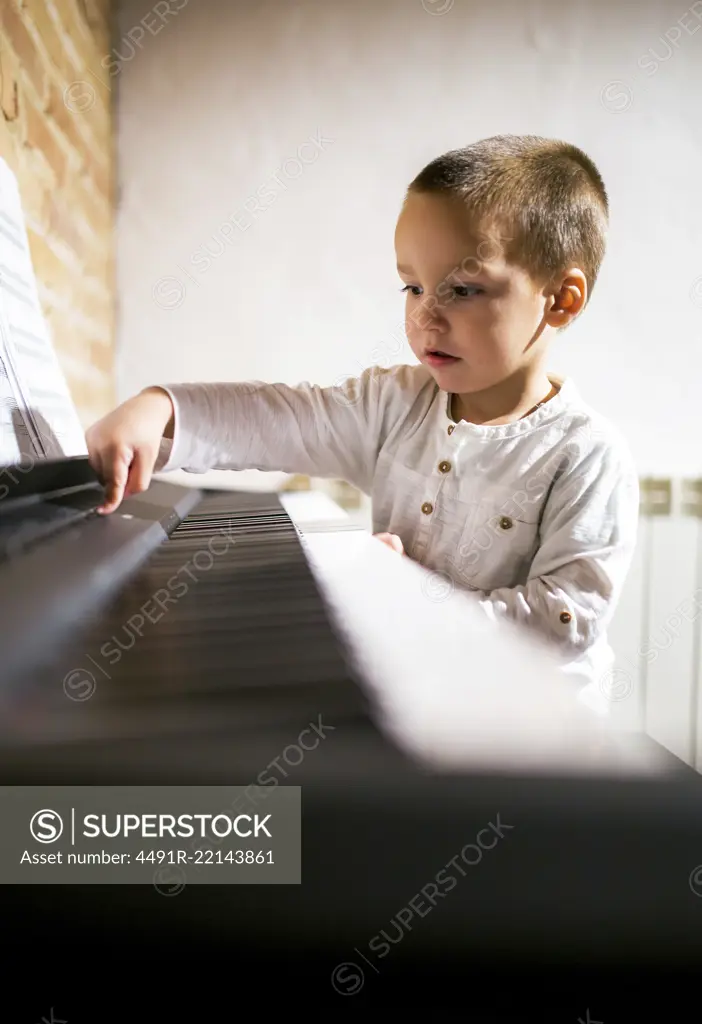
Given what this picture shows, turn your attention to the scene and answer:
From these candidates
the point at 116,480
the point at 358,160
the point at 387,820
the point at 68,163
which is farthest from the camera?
the point at 358,160

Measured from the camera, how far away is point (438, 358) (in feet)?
2.04

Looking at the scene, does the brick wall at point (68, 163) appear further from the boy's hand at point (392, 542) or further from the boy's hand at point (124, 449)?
the boy's hand at point (392, 542)

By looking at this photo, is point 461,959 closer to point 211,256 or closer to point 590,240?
point 590,240

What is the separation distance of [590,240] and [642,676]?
124cm

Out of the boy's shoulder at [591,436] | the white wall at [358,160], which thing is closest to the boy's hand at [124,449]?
the boy's shoulder at [591,436]

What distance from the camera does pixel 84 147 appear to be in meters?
1.01

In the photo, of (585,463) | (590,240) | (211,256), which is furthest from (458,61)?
(585,463)

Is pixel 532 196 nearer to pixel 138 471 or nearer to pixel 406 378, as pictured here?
pixel 406 378

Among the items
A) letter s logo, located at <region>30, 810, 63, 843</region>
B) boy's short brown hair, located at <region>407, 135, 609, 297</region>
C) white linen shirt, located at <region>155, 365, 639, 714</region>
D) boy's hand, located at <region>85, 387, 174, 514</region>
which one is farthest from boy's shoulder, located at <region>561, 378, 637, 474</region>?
letter s logo, located at <region>30, 810, 63, 843</region>

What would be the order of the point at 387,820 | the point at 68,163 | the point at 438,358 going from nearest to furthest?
the point at 387,820
the point at 438,358
the point at 68,163

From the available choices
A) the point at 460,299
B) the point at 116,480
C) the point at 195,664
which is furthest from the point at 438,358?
the point at 195,664

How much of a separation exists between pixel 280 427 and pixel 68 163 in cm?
50

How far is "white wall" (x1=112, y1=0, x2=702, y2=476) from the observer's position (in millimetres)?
1075

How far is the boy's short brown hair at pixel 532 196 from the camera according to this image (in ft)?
1.92
